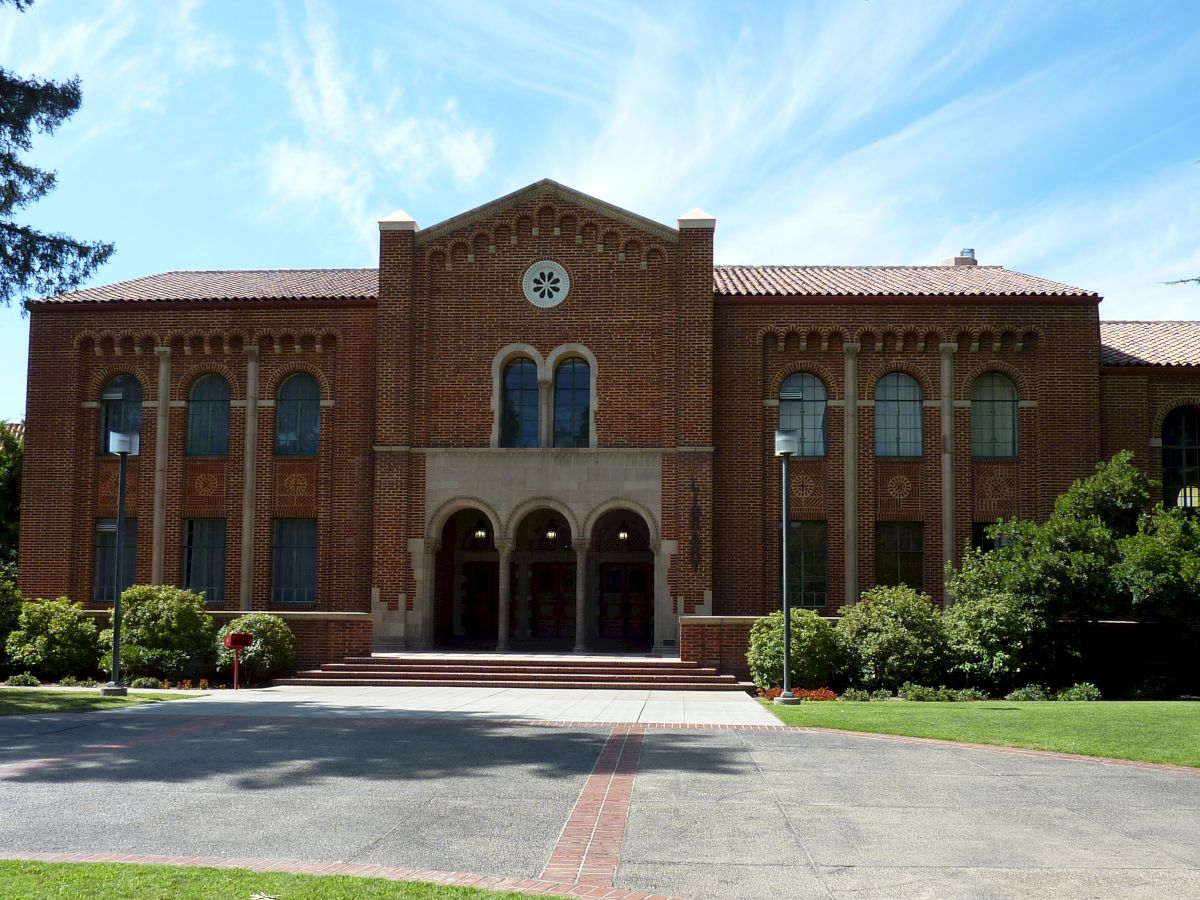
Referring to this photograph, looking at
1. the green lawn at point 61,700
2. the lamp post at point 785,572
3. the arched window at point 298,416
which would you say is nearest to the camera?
the green lawn at point 61,700

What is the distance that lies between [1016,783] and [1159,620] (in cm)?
1410

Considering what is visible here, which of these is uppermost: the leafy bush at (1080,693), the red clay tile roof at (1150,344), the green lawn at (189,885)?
the red clay tile roof at (1150,344)

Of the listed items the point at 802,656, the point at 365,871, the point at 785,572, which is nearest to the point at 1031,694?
the point at 802,656

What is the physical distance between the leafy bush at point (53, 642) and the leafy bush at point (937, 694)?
16076 millimetres

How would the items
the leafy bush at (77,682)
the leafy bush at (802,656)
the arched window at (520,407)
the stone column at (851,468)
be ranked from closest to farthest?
the leafy bush at (802,656), the leafy bush at (77,682), the stone column at (851,468), the arched window at (520,407)

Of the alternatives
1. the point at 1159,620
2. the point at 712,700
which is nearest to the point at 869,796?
the point at 712,700

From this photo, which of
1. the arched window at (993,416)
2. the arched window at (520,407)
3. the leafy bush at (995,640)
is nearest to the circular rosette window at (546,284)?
the arched window at (520,407)

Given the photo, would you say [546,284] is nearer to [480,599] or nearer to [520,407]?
[520,407]

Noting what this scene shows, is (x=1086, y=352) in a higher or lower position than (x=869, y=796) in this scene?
higher

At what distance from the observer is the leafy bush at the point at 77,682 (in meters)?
→ 21.8

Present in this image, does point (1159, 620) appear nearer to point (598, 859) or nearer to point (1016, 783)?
point (1016, 783)

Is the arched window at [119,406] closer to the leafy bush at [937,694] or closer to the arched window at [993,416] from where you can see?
the leafy bush at [937,694]

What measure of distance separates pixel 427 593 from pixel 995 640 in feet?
40.5

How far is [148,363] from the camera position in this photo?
27922 millimetres
